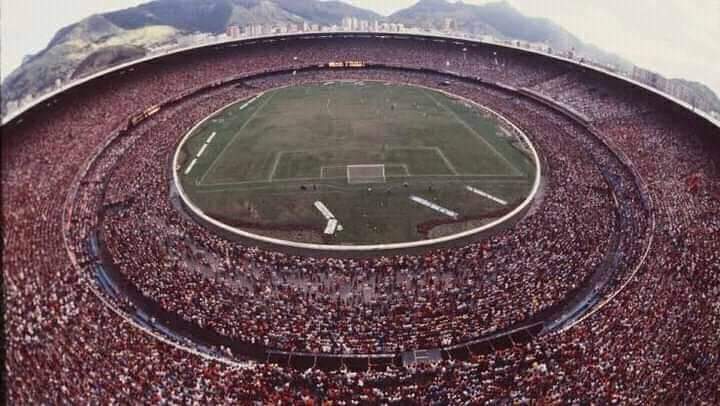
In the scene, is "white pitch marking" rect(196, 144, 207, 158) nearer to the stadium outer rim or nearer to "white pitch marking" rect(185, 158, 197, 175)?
"white pitch marking" rect(185, 158, 197, 175)

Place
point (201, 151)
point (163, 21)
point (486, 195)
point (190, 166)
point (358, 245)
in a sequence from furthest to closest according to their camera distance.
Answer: point (163, 21)
point (201, 151)
point (190, 166)
point (486, 195)
point (358, 245)

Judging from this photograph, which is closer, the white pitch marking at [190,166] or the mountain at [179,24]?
the white pitch marking at [190,166]

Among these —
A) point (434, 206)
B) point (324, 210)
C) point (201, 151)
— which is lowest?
point (324, 210)

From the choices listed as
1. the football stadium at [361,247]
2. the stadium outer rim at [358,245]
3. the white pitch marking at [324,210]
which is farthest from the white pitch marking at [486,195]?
the white pitch marking at [324,210]

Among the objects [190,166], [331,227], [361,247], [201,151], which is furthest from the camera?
[201,151]

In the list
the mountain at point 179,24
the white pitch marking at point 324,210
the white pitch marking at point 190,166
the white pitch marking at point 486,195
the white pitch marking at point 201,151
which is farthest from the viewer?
the mountain at point 179,24

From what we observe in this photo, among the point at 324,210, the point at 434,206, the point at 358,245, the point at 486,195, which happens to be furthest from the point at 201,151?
the point at 486,195

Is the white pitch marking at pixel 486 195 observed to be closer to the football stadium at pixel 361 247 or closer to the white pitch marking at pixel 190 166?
the football stadium at pixel 361 247

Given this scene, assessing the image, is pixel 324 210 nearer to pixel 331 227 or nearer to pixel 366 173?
pixel 331 227

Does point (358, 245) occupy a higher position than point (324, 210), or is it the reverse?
point (324, 210)
